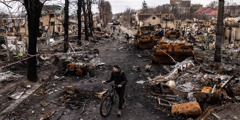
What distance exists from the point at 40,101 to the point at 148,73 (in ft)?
18.3

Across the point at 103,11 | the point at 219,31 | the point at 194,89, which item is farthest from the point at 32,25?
the point at 103,11

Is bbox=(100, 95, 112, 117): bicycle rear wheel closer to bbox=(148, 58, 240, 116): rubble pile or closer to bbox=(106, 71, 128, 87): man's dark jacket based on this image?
bbox=(106, 71, 128, 87): man's dark jacket

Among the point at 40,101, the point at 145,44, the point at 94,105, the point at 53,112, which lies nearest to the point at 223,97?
the point at 94,105

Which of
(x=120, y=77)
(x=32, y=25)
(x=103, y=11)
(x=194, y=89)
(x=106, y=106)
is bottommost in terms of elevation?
(x=106, y=106)

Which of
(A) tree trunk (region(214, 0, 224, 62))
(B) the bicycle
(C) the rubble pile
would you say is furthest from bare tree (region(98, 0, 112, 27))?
(B) the bicycle

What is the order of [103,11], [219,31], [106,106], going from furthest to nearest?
[103,11] < [219,31] < [106,106]

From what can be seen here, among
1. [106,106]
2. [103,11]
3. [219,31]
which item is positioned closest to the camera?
[106,106]

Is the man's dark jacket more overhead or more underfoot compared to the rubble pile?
more overhead

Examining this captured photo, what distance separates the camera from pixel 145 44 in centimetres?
1675

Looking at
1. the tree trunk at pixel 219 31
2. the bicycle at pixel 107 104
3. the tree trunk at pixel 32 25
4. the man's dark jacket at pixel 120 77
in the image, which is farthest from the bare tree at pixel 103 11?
the bicycle at pixel 107 104

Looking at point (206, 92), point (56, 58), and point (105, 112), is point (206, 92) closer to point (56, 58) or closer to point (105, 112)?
point (105, 112)

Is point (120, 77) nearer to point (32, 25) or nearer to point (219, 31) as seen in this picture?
point (32, 25)

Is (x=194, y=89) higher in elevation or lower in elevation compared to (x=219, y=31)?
lower

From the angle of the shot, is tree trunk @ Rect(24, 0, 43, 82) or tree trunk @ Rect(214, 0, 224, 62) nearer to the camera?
tree trunk @ Rect(24, 0, 43, 82)
